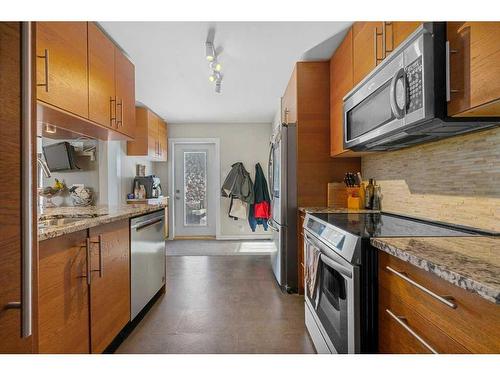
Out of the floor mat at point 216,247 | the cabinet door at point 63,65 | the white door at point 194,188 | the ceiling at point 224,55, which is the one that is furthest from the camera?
the white door at point 194,188

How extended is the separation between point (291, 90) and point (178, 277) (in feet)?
7.87

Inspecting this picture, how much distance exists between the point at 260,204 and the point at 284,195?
2.15m

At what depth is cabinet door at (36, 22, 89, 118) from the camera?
1553mm

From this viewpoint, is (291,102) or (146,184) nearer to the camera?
(291,102)

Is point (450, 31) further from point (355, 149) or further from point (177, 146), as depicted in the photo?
point (177, 146)

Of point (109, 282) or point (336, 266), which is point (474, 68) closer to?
point (336, 266)

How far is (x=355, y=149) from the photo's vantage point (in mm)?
2203

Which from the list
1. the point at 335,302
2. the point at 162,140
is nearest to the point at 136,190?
the point at 162,140

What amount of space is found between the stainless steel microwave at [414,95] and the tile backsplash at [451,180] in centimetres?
10

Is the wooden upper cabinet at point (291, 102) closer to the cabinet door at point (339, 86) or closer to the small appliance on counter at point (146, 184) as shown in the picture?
the cabinet door at point (339, 86)

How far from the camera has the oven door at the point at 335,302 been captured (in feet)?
3.95

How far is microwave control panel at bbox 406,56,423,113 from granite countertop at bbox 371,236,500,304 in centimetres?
55

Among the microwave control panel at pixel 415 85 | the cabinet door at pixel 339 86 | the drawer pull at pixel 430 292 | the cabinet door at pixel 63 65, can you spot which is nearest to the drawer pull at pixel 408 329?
the drawer pull at pixel 430 292

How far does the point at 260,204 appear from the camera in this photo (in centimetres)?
498
